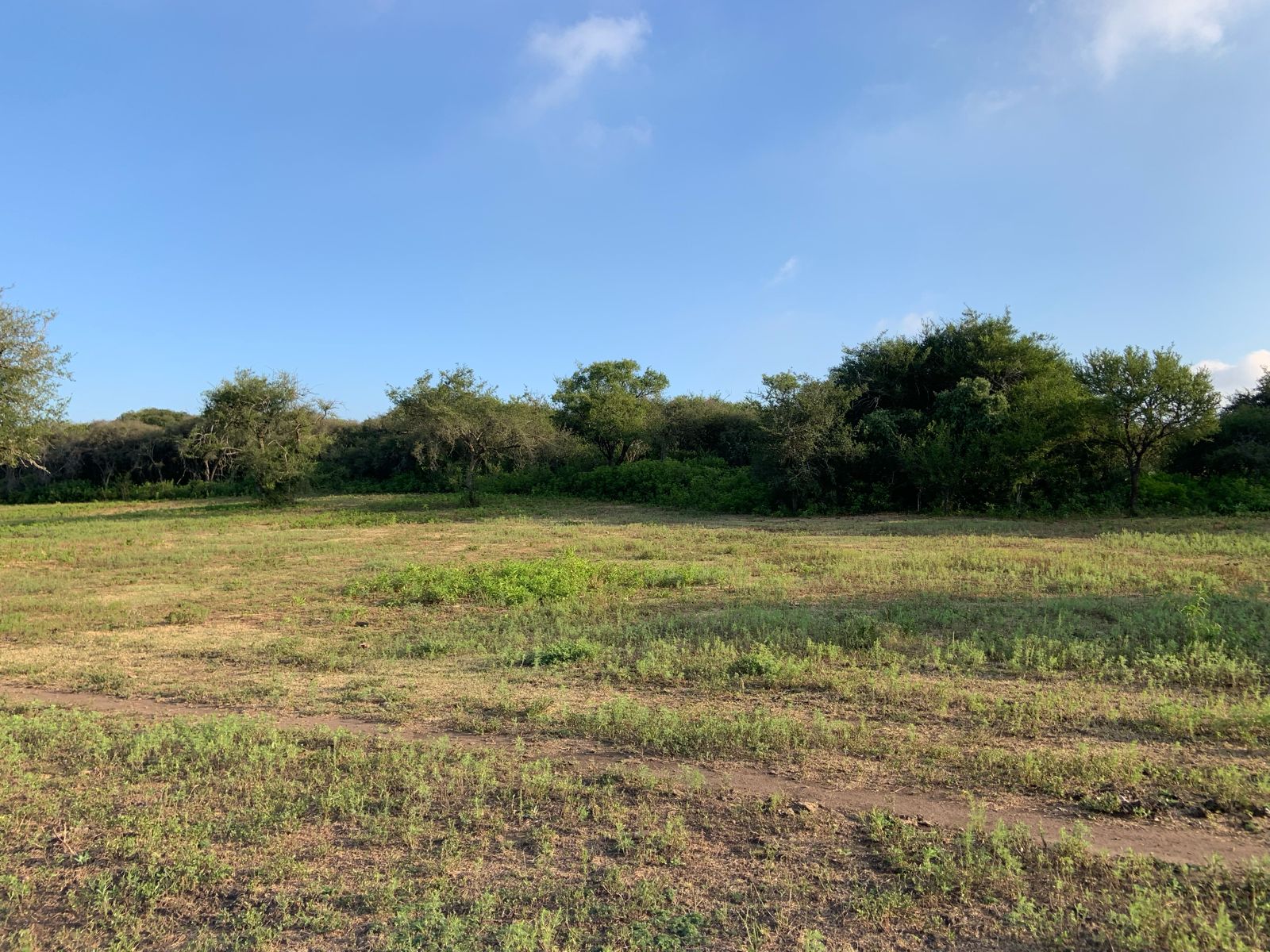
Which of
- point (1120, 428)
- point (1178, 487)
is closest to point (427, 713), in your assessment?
point (1120, 428)

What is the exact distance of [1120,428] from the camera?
23078 mm

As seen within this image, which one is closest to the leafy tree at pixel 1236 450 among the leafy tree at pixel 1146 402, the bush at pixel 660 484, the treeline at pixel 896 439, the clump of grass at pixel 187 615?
the treeline at pixel 896 439

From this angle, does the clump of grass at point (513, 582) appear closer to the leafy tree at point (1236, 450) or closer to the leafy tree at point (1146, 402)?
the leafy tree at point (1146, 402)

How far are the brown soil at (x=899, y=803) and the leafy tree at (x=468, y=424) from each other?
77.3 feet

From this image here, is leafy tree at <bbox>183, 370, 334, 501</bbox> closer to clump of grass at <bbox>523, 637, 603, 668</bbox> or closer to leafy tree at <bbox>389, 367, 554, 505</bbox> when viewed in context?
leafy tree at <bbox>389, 367, 554, 505</bbox>

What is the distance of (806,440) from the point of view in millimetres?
25812

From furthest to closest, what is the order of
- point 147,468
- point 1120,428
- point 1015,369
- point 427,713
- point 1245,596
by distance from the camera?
point 147,468 → point 1015,369 → point 1120,428 → point 1245,596 → point 427,713

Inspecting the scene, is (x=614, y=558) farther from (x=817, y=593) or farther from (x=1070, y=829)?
(x=1070, y=829)

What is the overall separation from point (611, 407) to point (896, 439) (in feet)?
55.6

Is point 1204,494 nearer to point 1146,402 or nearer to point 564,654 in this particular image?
point 1146,402

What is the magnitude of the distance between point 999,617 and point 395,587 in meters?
8.83

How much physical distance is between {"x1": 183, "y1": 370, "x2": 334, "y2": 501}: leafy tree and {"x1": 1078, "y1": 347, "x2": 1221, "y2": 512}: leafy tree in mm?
29140

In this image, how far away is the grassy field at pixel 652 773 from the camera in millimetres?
2967

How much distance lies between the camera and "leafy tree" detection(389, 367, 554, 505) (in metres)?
28.6
